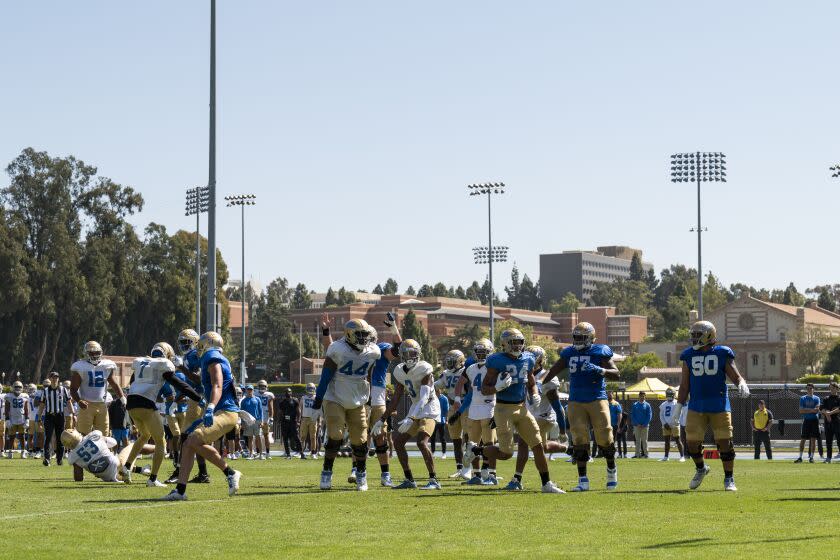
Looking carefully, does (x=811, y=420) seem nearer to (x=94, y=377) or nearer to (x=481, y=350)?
(x=481, y=350)

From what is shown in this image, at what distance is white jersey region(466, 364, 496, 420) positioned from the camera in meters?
18.5

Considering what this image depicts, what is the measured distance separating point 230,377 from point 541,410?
921cm

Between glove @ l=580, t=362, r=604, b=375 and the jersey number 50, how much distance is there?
1154mm

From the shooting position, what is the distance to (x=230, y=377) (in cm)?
1595

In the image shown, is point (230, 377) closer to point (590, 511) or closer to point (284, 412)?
point (590, 511)

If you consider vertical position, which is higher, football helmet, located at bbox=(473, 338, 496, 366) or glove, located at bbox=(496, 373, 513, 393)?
football helmet, located at bbox=(473, 338, 496, 366)

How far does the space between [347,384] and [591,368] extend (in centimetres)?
296

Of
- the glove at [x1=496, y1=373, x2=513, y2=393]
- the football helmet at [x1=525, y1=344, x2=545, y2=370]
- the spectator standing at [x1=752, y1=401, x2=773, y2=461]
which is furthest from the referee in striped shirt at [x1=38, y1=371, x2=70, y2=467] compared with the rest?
the spectator standing at [x1=752, y1=401, x2=773, y2=461]

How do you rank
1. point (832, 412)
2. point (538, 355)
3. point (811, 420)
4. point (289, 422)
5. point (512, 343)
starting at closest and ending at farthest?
point (512, 343) → point (538, 355) → point (832, 412) → point (811, 420) → point (289, 422)

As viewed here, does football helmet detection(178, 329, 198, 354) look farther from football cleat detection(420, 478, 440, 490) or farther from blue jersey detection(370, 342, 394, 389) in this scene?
football cleat detection(420, 478, 440, 490)

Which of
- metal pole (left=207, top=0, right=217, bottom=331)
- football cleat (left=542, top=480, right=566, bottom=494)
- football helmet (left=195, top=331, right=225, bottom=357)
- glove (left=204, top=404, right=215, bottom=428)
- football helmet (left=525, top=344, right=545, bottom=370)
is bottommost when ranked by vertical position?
football cleat (left=542, top=480, right=566, bottom=494)

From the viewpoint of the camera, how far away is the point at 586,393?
16359 mm

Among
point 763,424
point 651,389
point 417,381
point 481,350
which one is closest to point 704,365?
point 481,350

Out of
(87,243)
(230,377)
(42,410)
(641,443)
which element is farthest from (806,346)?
(230,377)
